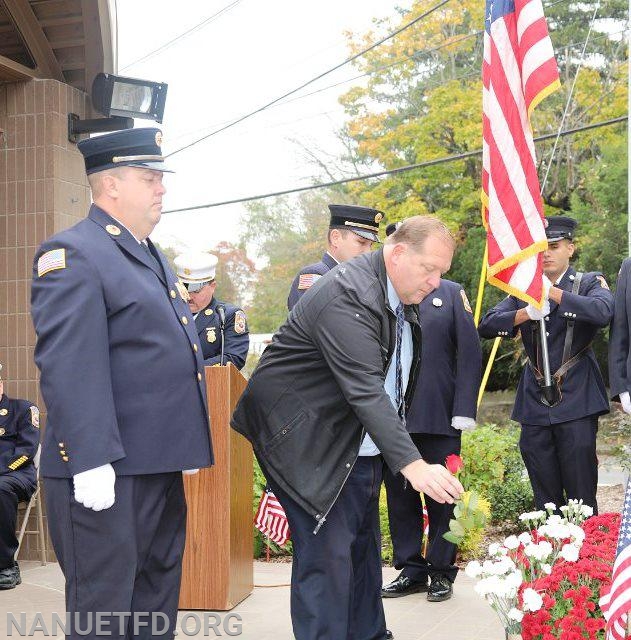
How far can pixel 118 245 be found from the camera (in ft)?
11.0

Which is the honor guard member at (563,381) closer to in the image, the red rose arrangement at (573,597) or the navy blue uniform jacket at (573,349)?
the navy blue uniform jacket at (573,349)

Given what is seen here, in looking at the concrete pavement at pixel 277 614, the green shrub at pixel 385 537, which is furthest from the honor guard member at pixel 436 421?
the green shrub at pixel 385 537

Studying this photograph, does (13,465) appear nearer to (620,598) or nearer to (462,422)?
(462,422)

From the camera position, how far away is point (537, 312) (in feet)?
17.2

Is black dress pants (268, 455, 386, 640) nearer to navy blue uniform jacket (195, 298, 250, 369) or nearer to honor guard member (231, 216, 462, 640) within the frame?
honor guard member (231, 216, 462, 640)

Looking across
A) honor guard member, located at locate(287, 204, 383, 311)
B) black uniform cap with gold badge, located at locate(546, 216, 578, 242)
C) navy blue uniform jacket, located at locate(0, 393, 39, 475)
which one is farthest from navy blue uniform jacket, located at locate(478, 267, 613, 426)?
navy blue uniform jacket, located at locate(0, 393, 39, 475)

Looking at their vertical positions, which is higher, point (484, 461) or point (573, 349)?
point (573, 349)

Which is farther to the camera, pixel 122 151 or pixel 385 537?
pixel 385 537

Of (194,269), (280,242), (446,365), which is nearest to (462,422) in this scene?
(446,365)

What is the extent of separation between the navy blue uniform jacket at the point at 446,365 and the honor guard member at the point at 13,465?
2712 mm

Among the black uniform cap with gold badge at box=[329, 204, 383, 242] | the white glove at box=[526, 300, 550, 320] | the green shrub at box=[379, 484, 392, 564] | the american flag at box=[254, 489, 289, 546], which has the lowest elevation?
the green shrub at box=[379, 484, 392, 564]

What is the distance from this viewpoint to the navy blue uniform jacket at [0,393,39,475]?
641 cm

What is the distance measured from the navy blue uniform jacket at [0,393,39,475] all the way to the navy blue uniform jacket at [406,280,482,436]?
107 inches

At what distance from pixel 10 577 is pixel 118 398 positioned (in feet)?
11.0
